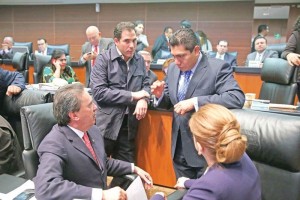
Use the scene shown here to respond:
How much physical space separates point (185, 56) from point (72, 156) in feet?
2.68

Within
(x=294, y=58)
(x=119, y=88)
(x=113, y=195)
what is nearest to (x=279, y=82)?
(x=294, y=58)

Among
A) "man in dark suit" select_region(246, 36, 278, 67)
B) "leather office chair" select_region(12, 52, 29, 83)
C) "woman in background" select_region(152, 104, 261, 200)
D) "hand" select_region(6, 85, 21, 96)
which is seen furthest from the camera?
"man in dark suit" select_region(246, 36, 278, 67)

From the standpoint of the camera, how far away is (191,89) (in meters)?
1.76

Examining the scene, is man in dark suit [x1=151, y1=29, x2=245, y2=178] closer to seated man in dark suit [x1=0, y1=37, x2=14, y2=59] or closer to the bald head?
the bald head

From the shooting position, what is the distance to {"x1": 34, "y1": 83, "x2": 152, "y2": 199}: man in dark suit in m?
1.22

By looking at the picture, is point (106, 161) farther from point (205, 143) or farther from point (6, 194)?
point (205, 143)

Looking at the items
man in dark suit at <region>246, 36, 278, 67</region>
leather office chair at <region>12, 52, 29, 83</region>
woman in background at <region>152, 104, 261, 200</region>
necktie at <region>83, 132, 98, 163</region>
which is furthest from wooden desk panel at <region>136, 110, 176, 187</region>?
man in dark suit at <region>246, 36, 278, 67</region>

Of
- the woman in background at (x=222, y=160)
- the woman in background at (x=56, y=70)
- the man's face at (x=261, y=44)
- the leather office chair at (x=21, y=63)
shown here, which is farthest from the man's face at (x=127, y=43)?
the man's face at (x=261, y=44)

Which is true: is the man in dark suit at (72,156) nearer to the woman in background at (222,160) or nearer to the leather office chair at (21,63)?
the woman in background at (222,160)

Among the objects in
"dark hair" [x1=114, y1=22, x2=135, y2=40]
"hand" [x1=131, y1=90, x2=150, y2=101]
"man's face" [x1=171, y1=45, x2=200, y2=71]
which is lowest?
"hand" [x1=131, y1=90, x2=150, y2=101]

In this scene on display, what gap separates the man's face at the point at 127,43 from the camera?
6.87 ft

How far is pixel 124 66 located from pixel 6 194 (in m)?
1.12

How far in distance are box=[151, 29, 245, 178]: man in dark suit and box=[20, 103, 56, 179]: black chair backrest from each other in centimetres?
72

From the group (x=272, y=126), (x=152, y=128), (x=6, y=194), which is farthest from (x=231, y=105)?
(x=6, y=194)
